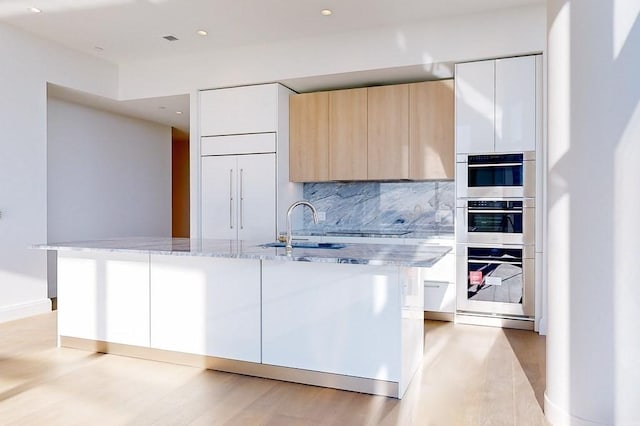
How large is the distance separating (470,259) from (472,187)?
68 centimetres

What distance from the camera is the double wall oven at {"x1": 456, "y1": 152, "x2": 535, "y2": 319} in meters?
4.09

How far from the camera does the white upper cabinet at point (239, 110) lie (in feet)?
16.3

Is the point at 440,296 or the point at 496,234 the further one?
the point at 440,296

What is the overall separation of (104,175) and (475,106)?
485 centimetres

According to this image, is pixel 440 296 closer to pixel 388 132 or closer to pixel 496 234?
pixel 496 234

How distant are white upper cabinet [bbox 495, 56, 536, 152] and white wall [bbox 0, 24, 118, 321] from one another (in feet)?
15.0

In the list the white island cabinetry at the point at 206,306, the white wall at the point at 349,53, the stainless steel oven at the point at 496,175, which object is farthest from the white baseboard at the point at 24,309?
the stainless steel oven at the point at 496,175

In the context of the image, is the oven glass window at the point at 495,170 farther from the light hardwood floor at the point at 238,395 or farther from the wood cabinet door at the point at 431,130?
the light hardwood floor at the point at 238,395

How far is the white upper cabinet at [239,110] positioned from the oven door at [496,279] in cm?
244

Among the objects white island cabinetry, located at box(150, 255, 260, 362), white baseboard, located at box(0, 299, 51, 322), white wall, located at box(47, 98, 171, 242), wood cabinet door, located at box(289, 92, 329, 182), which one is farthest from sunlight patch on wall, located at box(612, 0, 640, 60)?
white wall, located at box(47, 98, 171, 242)

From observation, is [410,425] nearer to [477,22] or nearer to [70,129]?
[477,22]

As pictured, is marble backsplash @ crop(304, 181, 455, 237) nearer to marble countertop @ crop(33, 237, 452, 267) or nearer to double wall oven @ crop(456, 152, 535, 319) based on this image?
double wall oven @ crop(456, 152, 535, 319)

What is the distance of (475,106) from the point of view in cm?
421

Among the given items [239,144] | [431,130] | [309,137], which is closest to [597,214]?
[431,130]
